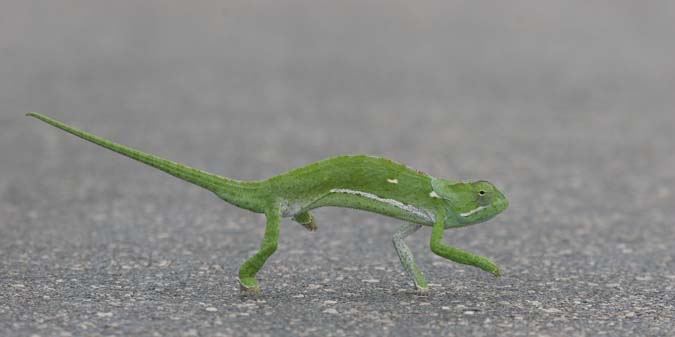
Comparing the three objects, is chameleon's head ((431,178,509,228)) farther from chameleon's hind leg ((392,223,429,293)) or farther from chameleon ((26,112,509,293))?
chameleon's hind leg ((392,223,429,293))

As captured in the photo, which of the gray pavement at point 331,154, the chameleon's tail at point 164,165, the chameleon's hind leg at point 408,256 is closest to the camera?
the chameleon's tail at point 164,165

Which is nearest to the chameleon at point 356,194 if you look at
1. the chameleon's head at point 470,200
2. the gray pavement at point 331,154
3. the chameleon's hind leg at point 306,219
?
the chameleon's head at point 470,200

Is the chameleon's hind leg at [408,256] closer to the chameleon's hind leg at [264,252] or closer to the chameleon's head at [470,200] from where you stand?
the chameleon's head at [470,200]

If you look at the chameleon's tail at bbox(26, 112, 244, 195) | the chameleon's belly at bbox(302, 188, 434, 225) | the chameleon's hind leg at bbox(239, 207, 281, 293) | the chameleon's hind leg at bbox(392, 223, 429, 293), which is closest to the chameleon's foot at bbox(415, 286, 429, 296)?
the chameleon's hind leg at bbox(392, 223, 429, 293)

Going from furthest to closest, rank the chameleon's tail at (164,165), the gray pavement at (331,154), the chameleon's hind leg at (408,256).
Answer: the chameleon's hind leg at (408,256) < the gray pavement at (331,154) < the chameleon's tail at (164,165)

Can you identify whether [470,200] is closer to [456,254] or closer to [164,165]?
[456,254]

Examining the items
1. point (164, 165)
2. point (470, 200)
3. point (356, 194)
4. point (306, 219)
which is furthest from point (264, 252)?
point (470, 200)

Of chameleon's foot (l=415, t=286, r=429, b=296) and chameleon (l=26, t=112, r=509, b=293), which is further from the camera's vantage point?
chameleon's foot (l=415, t=286, r=429, b=296)
